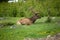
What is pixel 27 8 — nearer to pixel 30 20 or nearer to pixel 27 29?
pixel 30 20

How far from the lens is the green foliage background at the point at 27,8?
10.4 feet

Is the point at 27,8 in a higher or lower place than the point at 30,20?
higher

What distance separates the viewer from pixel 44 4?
10.5ft

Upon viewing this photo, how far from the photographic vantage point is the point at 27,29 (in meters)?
3.12

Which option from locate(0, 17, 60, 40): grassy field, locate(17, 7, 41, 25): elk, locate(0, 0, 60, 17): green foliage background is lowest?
locate(0, 17, 60, 40): grassy field

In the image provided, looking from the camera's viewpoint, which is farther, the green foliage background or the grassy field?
the green foliage background

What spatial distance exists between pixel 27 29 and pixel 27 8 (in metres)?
0.37

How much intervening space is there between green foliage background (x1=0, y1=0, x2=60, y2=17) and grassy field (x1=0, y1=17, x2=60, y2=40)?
10 cm

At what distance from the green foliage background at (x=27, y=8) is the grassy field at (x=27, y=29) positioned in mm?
101

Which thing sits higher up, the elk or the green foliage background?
the green foliage background

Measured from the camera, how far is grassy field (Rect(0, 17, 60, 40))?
306cm

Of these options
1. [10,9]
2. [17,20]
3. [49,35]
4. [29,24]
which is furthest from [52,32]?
[10,9]

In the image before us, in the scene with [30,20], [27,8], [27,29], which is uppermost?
[27,8]

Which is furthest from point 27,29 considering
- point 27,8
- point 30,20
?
point 27,8
